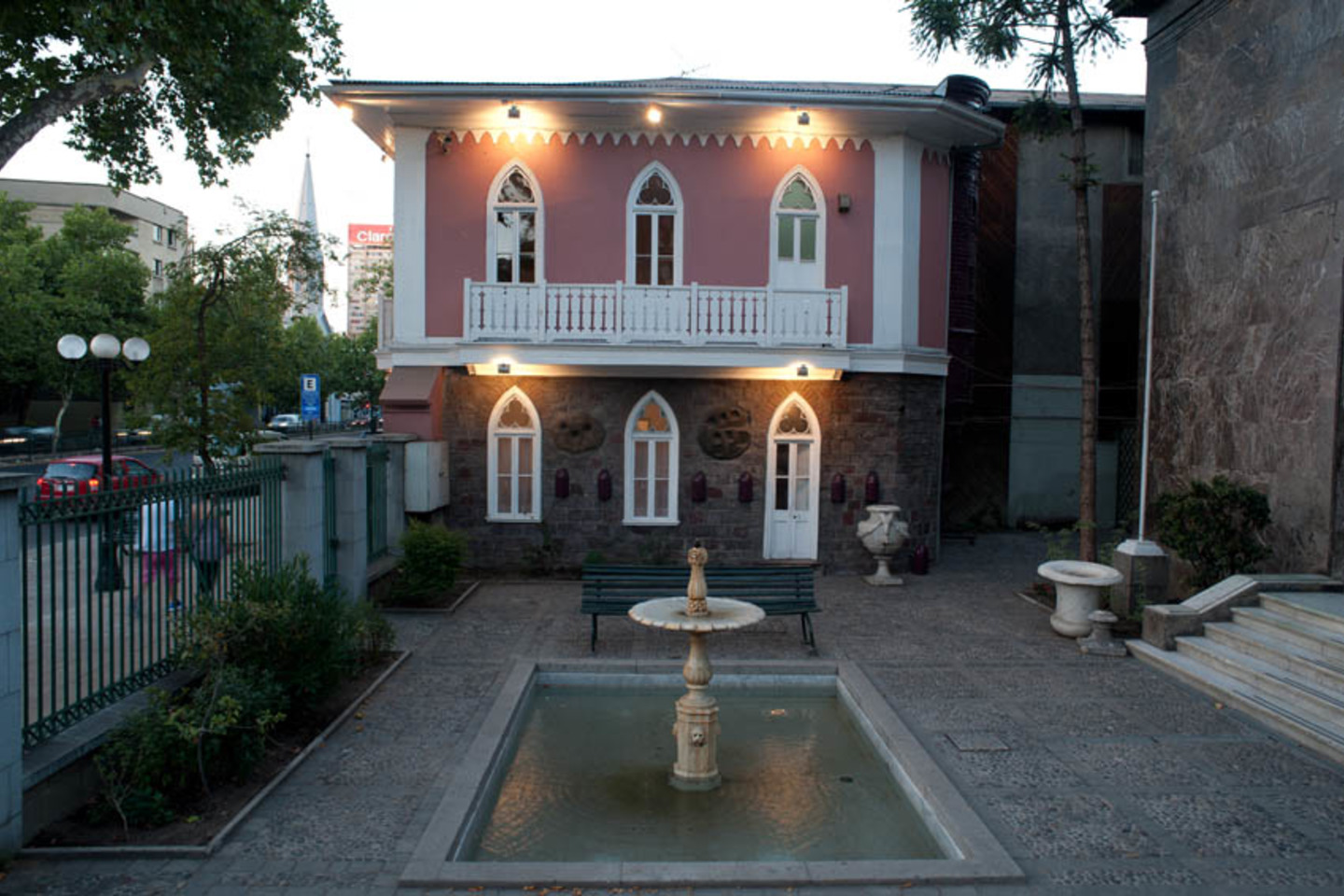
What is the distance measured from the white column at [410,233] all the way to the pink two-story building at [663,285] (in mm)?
30

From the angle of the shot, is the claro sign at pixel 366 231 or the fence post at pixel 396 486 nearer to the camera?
the fence post at pixel 396 486

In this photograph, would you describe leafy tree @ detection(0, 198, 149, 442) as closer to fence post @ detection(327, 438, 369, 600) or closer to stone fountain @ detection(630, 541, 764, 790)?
fence post @ detection(327, 438, 369, 600)

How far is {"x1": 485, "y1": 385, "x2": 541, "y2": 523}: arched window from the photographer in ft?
45.9

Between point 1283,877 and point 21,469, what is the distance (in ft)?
112

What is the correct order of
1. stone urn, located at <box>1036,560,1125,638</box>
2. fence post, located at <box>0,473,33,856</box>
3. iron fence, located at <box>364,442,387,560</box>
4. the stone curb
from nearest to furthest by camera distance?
fence post, located at <box>0,473,33,856</box>, the stone curb, stone urn, located at <box>1036,560,1125,638</box>, iron fence, located at <box>364,442,387,560</box>

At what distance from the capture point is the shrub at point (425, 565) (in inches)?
447

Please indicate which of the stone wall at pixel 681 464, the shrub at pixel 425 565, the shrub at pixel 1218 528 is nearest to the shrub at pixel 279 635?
the shrub at pixel 425 565

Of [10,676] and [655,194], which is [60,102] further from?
[10,676]

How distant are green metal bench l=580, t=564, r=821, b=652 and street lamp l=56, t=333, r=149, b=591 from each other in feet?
15.2

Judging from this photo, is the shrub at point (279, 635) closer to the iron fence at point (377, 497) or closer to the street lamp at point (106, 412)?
the street lamp at point (106, 412)

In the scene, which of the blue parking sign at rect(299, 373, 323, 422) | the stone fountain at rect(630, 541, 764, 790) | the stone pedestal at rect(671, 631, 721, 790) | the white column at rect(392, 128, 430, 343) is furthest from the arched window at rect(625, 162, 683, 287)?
the blue parking sign at rect(299, 373, 323, 422)

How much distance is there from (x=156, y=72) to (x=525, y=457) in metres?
8.65

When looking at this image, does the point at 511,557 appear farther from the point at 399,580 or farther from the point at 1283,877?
the point at 1283,877

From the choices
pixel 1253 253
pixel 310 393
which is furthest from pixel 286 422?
pixel 1253 253
